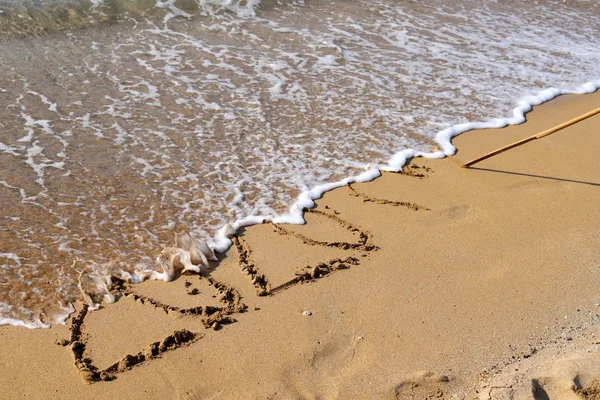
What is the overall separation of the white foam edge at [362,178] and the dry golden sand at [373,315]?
0.25 feet

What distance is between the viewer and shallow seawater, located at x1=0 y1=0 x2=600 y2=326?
175 inches

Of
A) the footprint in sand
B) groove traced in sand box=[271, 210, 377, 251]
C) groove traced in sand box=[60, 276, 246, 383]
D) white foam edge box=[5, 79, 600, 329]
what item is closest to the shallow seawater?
white foam edge box=[5, 79, 600, 329]

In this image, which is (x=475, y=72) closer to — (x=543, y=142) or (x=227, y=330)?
(x=543, y=142)

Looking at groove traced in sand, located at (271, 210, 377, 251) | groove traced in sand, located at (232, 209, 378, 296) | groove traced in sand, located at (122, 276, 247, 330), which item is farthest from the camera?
groove traced in sand, located at (271, 210, 377, 251)

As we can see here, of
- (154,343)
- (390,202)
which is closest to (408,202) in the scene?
(390,202)

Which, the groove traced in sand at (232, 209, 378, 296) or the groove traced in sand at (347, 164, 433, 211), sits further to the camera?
the groove traced in sand at (347, 164, 433, 211)

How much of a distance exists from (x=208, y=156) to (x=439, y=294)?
7.73ft

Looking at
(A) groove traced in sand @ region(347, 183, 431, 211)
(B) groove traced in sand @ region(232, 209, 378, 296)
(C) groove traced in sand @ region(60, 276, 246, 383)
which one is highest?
(A) groove traced in sand @ region(347, 183, 431, 211)

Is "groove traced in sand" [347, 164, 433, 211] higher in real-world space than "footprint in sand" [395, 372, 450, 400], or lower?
higher

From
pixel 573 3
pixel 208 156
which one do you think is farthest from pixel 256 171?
pixel 573 3

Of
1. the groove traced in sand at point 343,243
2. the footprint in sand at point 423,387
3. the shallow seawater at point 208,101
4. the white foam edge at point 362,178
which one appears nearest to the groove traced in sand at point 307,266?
the groove traced in sand at point 343,243

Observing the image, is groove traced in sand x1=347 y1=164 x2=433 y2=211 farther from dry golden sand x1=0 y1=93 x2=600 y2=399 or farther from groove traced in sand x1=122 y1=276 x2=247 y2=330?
groove traced in sand x1=122 y1=276 x2=247 y2=330

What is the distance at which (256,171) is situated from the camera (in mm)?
5191

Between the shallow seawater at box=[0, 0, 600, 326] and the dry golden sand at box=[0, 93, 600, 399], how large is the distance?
397mm
